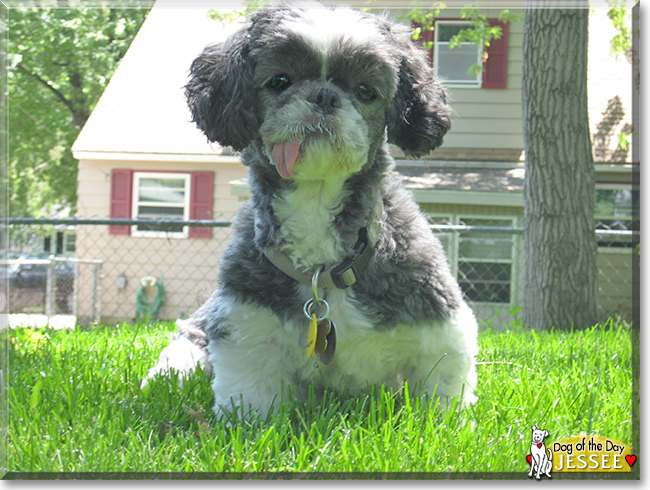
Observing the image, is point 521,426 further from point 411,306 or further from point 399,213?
point 399,213

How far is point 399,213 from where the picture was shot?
2.46 m

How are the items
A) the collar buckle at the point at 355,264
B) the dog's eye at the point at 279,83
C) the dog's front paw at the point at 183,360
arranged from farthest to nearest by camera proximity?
the dog's front paw at the point at 183,360, the collar buckle at the point at 355,264, the dog's eye at the point at 279,83

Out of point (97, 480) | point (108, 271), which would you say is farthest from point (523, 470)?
point (108, 271)

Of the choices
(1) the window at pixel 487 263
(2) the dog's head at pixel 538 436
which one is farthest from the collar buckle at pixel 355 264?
(1) the window at pixel 487 263

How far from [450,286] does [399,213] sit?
1.21 feet

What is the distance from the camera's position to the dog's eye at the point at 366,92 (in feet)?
6.95

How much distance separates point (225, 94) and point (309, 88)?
15.7 inches

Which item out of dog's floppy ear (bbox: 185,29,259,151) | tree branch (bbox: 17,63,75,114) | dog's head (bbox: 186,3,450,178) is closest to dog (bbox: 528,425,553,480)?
dog's head (bbox: 186,3,450,178)

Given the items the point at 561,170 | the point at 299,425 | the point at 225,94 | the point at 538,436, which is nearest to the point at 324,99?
the point at 225,94

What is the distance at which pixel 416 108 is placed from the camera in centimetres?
242

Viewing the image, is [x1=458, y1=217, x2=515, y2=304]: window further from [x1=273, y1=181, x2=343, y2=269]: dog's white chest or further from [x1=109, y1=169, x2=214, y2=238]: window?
[x1=273, y1=181, x2=343, y2=269]: dog's white chest

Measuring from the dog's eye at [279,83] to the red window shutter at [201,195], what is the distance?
35.4ft

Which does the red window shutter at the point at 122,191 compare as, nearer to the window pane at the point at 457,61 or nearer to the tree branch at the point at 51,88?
the tree branch at the point at 51,88

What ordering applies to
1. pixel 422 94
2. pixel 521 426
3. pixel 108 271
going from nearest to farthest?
pixel 521 426, pixel 422 94, pixel 108 271
